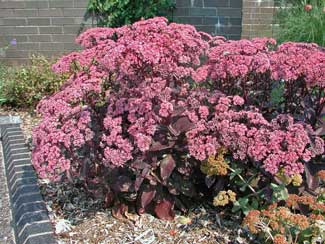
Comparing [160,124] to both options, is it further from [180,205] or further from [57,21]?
[57,21]

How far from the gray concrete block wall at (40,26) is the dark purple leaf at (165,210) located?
14.1 feet

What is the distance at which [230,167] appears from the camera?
228cm

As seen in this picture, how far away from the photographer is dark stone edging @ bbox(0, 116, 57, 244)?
233cm

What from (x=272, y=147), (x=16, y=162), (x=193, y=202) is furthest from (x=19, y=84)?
(x=272, y=147)

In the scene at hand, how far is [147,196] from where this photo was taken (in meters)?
2.29

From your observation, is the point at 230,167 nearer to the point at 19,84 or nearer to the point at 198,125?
the point at 198,125

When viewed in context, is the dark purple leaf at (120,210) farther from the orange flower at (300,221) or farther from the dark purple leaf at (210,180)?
the orange flower at (300,221)

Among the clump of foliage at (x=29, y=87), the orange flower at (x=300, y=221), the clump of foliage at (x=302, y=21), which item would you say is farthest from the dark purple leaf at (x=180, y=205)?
the clump of foliage at (x=302, y=21)

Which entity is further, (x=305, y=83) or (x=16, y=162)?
(x=16, y=162)

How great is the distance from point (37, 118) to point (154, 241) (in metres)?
2.47

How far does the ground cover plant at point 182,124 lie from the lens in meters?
2.07

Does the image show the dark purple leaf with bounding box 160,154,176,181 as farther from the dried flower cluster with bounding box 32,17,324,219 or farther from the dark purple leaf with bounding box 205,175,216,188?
the dark purple leaf with bounding box 205,175,216,188

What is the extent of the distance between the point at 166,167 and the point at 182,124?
0.76 feet

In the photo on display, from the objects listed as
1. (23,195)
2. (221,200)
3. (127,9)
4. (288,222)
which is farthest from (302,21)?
(23,195)
